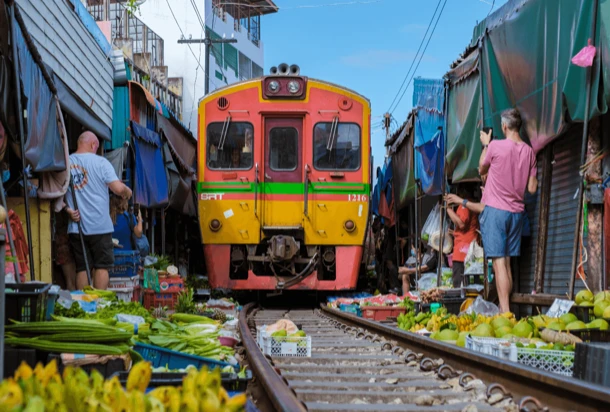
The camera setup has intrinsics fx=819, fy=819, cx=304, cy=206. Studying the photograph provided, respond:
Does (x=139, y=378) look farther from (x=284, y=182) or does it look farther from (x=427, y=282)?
(x=427, y=282)

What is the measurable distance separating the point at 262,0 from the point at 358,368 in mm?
38890

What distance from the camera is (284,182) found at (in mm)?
12344

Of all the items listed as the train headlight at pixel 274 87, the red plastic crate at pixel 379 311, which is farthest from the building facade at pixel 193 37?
the red plastic crate at pixel 379 311

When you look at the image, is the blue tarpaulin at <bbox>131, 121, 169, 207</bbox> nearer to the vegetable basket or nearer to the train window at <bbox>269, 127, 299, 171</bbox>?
the train window at <bbox>269, 127, 299, 171</bbox>

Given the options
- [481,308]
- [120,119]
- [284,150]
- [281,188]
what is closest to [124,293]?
[481,308]

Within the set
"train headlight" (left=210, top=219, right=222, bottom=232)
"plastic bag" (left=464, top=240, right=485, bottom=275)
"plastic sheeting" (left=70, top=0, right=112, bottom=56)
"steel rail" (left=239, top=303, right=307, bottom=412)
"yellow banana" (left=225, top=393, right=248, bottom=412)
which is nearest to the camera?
"yellow banana" (left=225, top=393, right=248, bottom=412)

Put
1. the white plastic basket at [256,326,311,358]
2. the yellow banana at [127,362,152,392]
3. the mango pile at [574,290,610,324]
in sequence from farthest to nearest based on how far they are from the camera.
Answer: the white plastic basket at [256,326,311,358] → the mango pile at [574,290,610,324] → the yellow banana at [127,362,152,392]

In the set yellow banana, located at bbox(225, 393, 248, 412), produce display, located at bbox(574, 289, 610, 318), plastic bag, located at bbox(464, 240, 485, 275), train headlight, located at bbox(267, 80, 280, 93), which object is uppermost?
train headlight, located at bbox(267, 80, 280, 93)

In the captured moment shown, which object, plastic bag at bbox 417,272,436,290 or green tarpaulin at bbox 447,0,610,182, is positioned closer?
green tarpaulin at bbox 447,0,610,182

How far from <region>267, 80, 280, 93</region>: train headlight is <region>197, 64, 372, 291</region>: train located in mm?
15

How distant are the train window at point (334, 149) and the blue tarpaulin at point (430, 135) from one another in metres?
1.05

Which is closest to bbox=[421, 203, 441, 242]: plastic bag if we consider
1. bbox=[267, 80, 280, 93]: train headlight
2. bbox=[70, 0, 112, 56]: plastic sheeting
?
bbox=[267, 80, 280, 93]: train headlight

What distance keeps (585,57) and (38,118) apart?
465 centimetres

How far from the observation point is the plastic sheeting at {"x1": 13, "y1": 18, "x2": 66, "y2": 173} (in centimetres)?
668
